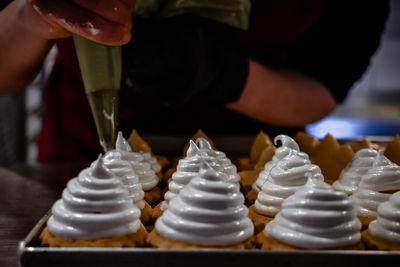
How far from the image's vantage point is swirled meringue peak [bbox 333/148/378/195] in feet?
4.45

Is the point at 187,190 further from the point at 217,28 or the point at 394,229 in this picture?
the point at 217,28

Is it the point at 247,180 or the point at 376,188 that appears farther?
the point at 247,180

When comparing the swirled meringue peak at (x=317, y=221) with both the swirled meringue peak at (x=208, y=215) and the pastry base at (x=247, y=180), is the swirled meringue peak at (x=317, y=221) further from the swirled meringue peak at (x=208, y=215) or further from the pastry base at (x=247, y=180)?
the pastry base at (x=247, y=180)

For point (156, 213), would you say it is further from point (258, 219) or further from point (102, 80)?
point (102, 80)

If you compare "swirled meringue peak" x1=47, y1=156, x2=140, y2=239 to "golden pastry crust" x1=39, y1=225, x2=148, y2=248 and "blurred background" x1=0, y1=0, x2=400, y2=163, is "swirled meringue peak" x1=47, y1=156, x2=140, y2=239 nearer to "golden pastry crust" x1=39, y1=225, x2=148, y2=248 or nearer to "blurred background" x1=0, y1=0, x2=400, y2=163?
"golden pastry crust" x1=39, y1=225, x2=148, y2=248

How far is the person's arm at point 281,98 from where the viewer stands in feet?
6.74

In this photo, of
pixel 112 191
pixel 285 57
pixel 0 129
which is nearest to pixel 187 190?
pixel 112 191

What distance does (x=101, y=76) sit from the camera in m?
1.26

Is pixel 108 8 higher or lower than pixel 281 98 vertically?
higher

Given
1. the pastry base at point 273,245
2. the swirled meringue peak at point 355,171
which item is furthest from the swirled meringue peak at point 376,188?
the pastry base at point 273,245

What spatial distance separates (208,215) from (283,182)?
36 cm

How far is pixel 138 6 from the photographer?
61.1 inches

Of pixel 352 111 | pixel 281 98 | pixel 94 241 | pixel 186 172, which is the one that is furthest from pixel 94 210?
pixel 352 111

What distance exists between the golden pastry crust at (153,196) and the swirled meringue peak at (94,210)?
35 centimetres
